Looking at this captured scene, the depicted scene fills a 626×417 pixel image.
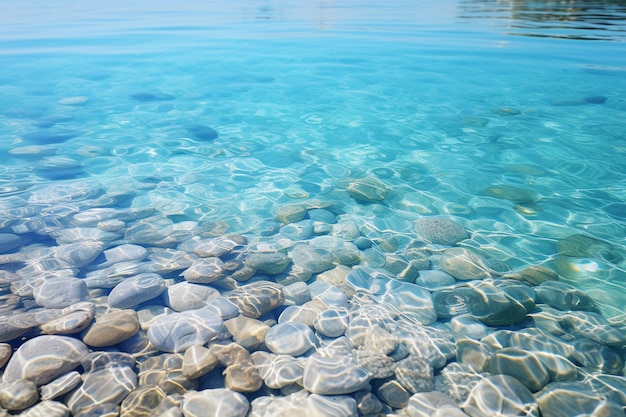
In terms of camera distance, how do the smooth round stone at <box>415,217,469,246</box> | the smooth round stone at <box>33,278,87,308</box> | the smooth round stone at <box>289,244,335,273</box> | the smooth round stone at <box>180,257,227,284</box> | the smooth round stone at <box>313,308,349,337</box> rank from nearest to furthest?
the smooth round stone at <box>313,308,349,337</box>, the smooth round stone at <box>33,278,87,308</box>, the smooth round stone at <box>180,257,227,284</box>, the smooth round stone at <box>289,244,335,273</box>, the smooth round stone at <box>415,217,469,246</box>

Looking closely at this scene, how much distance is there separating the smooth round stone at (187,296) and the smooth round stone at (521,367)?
2.46m

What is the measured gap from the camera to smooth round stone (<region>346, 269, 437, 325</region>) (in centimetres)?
367

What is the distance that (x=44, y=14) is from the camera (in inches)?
1019

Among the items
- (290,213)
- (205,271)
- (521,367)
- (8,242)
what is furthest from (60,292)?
(521,367)

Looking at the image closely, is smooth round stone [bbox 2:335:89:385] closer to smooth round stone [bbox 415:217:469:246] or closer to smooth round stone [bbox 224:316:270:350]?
smooth round stone [bbox 224:316:270:350]

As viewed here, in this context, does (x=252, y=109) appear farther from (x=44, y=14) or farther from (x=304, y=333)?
(x=44, y=14)

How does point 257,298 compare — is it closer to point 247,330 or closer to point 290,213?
point 247,330

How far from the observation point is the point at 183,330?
3.18 m

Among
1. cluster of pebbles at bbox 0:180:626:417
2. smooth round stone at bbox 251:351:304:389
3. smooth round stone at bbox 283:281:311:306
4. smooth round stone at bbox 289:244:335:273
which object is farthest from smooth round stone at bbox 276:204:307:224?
smooth round stone at bbox 251:351:304:389

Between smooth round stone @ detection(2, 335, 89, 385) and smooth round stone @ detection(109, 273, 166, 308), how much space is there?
0.59 meters

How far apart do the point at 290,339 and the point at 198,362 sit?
74 cm

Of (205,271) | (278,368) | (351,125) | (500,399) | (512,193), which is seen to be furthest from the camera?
(351,125)

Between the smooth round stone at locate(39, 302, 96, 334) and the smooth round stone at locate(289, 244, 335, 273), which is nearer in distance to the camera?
the smooth round stone at locate(39, 302, 96, 334)

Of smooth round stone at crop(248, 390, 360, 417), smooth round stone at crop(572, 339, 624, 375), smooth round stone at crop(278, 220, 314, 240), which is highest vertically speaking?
smooth round stone at crop(278, 220, 314, 240)
